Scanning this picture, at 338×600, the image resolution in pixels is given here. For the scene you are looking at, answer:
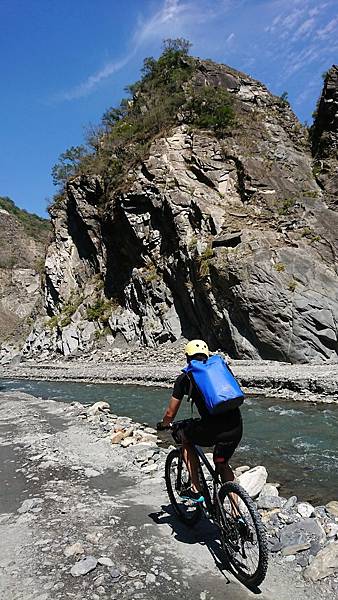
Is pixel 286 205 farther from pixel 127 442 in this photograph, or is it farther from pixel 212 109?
pixel 127 442

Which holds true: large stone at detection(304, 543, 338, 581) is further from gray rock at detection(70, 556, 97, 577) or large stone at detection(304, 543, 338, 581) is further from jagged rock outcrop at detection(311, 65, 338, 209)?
jagged rock outcrop at detection(311, 65, 338, 209)

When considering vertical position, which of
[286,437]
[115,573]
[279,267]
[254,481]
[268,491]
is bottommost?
[286,437]

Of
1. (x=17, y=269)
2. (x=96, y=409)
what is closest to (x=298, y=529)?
(x=96, y=409)

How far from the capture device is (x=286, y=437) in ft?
35.6

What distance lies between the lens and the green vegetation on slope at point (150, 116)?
3634 centimetres

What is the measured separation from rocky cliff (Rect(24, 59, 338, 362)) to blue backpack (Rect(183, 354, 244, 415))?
18726 millimetres

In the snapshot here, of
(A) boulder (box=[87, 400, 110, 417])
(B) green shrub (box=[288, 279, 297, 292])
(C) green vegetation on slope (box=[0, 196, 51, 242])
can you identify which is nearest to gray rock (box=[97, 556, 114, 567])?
(A) boulder (box=[87, 400, 110, 417])

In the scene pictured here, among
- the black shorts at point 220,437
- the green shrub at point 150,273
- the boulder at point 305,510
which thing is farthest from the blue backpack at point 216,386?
the green shrub at point 150,273

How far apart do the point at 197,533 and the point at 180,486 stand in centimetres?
52

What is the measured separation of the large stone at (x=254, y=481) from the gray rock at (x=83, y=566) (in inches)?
88.4

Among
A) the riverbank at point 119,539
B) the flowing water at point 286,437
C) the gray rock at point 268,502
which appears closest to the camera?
the riverbank at point 119,539

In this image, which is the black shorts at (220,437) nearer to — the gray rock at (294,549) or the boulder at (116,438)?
the gray rock at (294,549)

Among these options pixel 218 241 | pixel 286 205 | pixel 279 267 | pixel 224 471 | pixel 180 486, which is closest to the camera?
pixel 224 471

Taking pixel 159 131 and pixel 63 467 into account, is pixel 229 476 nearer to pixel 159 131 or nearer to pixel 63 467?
pixel 63 467
